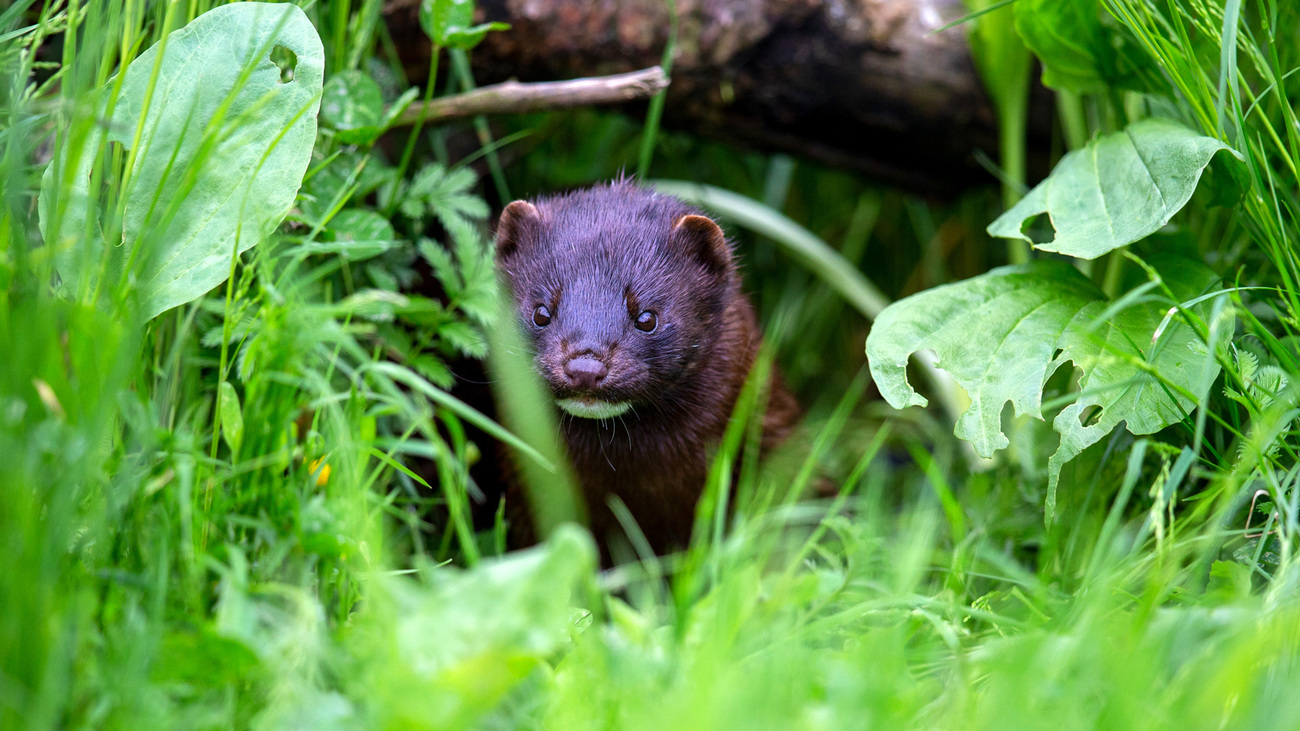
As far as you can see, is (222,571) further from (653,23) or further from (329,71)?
(653,23)

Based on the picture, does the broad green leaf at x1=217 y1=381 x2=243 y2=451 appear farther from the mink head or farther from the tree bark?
the tree bark

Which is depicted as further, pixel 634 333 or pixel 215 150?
pixel 634 333

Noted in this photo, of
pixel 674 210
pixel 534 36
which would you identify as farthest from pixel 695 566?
pixel 534 36

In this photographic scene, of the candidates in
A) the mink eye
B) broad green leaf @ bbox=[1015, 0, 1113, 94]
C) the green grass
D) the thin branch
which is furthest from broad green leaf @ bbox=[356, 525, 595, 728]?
broad green leaf @ bbox=[1015, 0, 1113, 94]

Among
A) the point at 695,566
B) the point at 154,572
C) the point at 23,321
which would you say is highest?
the point at 23,321

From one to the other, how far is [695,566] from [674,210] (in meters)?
1.80

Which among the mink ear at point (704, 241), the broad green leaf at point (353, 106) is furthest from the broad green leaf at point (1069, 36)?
the broad green leaf at point (353, 106)

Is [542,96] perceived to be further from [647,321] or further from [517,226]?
[647,321]

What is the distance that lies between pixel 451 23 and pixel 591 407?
1.24 m

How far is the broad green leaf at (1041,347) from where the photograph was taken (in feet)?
8.27

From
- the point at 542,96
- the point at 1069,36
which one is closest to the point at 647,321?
the point at 542,96

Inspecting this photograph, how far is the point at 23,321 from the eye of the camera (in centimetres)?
168

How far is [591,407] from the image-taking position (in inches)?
118

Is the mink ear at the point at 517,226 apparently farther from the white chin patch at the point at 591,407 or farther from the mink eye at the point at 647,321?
the white chin patch at the point at 591,407
